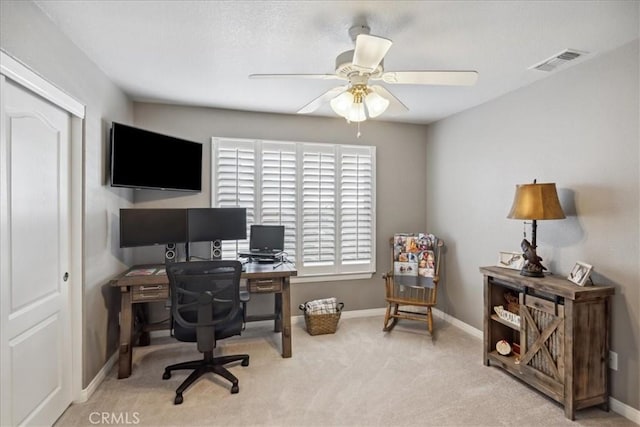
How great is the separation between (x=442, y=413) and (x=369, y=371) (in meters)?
0.72

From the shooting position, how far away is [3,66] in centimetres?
159

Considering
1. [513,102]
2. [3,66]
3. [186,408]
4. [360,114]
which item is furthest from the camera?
[513,102]

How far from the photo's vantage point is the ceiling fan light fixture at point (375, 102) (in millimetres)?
2121

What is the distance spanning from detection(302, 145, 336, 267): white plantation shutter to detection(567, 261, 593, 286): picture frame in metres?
2.40

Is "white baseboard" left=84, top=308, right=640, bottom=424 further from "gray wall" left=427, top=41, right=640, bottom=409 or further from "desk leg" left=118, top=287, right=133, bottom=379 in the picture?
"desk leg" left=118, top=287, right=133, bottom=379

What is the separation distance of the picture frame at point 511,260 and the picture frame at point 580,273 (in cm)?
47

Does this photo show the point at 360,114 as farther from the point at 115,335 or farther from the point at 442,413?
the point at 115,335

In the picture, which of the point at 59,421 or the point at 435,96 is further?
the point at 435,96

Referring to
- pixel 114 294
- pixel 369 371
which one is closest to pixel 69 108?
pixel 114 294

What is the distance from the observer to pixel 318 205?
403cm

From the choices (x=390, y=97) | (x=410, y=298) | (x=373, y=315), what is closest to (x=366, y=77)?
(x=390, y=97)

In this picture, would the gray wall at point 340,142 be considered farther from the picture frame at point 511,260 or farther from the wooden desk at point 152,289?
the picture frame at point 511,260

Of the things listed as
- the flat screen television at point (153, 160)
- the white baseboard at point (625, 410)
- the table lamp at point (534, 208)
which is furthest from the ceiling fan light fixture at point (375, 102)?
the white baseboard at point (625, 410)

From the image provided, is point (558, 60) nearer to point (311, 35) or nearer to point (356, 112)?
point (356, 112)
